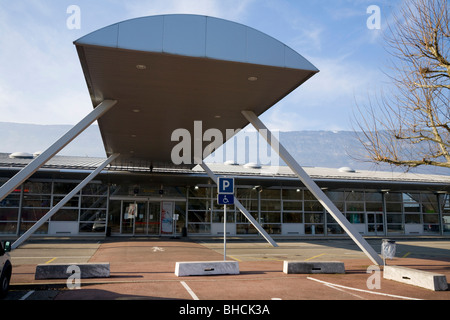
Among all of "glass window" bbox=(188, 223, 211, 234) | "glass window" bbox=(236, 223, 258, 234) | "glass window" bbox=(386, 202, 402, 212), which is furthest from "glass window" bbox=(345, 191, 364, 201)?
"glass window" bbox=(188, 223, 211, 234)

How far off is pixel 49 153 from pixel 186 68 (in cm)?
519

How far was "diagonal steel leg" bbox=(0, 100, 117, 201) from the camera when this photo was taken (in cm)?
1062

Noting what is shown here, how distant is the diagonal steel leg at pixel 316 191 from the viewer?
12422 mm

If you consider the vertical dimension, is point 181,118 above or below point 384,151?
above

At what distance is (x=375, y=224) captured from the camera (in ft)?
104

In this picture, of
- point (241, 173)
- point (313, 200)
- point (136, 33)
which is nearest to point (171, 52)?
point (136, 33)

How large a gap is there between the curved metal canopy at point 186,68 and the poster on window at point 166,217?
529 inches

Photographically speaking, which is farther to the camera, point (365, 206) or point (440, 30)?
point (365, 206)

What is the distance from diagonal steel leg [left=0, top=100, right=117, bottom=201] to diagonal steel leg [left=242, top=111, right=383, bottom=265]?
5539mm

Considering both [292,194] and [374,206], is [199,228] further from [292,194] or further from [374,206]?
[374,206]
